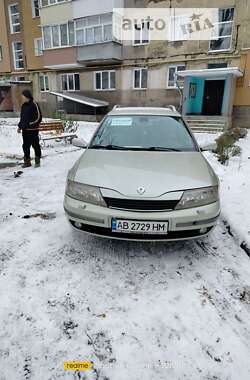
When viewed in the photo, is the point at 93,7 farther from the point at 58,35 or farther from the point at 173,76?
the point at 173,76

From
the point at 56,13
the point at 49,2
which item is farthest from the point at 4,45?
the point at 56,13

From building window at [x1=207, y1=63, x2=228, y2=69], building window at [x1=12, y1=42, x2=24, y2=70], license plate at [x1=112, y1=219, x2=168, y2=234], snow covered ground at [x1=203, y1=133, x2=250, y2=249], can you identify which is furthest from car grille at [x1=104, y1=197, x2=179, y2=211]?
building window at [x1=12, y1=42, x2=24, y2=70]

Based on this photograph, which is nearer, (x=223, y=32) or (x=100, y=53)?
(x=223, y=32)

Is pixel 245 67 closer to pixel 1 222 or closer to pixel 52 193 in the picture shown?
pixel 52 193

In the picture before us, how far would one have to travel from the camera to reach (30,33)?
23.4 metres

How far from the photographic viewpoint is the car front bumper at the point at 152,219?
2.52m

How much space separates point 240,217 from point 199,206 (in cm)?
142

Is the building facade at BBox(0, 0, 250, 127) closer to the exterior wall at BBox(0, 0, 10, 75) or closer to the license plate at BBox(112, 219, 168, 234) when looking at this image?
the exterior wall at BBox(0, 0, 10, 75)

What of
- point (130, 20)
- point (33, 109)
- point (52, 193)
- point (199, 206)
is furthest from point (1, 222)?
point (130, 20)

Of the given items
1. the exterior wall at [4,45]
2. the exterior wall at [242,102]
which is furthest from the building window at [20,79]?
the exterior wall at [242,102]

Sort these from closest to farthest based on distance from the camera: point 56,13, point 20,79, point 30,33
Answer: point 56,13
point 30,33
point 20,79

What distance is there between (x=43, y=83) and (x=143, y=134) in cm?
2289

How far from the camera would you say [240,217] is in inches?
147

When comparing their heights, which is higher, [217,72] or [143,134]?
[217,72]
